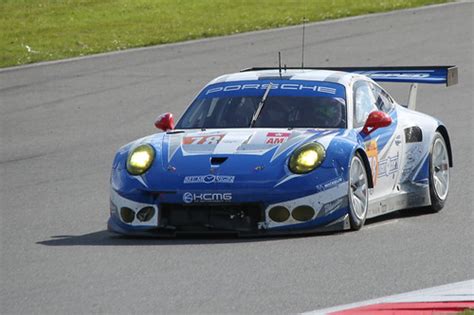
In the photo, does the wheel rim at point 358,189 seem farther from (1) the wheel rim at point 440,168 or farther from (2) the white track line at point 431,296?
(2) the white track line at point 431,296

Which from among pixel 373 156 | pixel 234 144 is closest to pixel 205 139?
pixel 234 144

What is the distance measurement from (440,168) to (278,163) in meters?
2.36

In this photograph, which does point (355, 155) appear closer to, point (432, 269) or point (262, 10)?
point (432, 269)

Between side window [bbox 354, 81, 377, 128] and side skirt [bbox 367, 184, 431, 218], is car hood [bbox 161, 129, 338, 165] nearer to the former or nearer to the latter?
side window [bbox 354, 81, 377, 128]

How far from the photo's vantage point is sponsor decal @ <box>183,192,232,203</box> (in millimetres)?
9797

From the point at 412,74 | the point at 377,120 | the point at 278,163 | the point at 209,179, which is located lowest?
the point at 209,179

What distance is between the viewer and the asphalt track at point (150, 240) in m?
7.88

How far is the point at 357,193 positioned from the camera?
1032 cm

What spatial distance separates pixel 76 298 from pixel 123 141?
8.57 metres

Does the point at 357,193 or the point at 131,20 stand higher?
the point at 131,20

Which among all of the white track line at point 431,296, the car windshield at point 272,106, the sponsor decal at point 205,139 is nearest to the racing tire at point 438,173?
the car windshield at point 272,106

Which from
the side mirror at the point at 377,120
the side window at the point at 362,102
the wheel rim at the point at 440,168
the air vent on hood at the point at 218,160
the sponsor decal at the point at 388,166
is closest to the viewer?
the air vent on hood at the point at 218,160

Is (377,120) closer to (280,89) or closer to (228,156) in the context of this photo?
(280,89)

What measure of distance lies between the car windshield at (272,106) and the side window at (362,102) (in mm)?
150
